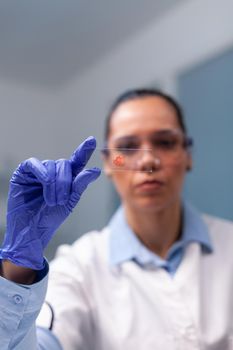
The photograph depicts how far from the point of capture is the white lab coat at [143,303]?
1.05 metres

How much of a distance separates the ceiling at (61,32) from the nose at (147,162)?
0.90 m

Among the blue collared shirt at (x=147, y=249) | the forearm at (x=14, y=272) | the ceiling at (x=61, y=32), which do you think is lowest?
the blue collared shirt at (x=147, y=249)

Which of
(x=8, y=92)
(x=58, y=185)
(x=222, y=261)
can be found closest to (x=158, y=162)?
(x=222, y=261)

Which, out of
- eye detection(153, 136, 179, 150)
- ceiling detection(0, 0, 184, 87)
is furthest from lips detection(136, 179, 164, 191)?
ceiling detection(0, 0, 184, 87)

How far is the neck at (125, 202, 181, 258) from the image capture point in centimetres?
123

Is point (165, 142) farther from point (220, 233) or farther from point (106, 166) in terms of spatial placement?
point (220, 233)

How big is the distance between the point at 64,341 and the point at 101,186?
0.77 m

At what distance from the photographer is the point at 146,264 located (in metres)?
1.17

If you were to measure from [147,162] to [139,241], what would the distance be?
0.81 feet

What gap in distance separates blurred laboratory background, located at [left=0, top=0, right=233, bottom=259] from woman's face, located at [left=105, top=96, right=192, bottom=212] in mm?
335

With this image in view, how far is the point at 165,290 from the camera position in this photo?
1.11m

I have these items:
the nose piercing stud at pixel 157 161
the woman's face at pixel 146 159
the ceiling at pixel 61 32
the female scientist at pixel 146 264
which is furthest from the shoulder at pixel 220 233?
the ceiling at pixel 61 32

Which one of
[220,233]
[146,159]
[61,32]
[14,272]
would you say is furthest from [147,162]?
[61,32]

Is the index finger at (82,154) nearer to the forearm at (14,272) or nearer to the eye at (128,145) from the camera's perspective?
the forearm at (14,272)
